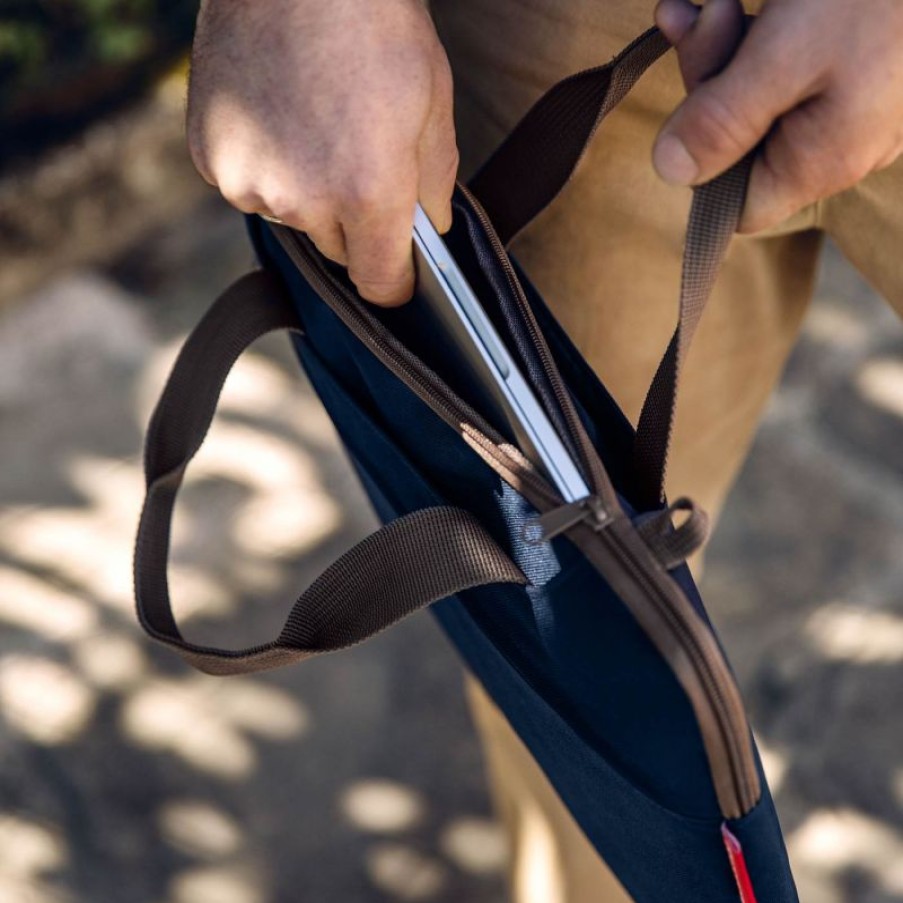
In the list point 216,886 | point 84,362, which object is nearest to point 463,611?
point 216,886

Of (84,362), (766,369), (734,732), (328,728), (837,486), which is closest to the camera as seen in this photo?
(734,732)

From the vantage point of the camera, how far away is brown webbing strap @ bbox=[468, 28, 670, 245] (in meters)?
0.79

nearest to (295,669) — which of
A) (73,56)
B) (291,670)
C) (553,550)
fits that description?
(291,670)

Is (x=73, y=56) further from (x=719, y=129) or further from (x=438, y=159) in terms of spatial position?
(x=719, y=129)

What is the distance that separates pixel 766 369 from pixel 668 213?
0.24 m

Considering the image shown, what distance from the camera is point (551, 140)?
855mm

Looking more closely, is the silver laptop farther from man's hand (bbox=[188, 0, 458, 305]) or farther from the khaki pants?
the khaki pants

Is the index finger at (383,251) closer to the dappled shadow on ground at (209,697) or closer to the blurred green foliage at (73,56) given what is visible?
the dappled shadow on ground at (209,697)

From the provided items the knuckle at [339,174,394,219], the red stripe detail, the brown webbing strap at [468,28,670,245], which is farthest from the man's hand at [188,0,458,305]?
the red stripe detail

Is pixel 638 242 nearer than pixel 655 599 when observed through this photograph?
No

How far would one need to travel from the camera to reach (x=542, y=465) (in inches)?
28.5

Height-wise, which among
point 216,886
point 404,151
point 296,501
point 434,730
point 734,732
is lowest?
point 734,732

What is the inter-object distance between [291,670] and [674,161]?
1.22 metres

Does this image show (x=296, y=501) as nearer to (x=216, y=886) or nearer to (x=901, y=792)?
(x=216, y=886)
